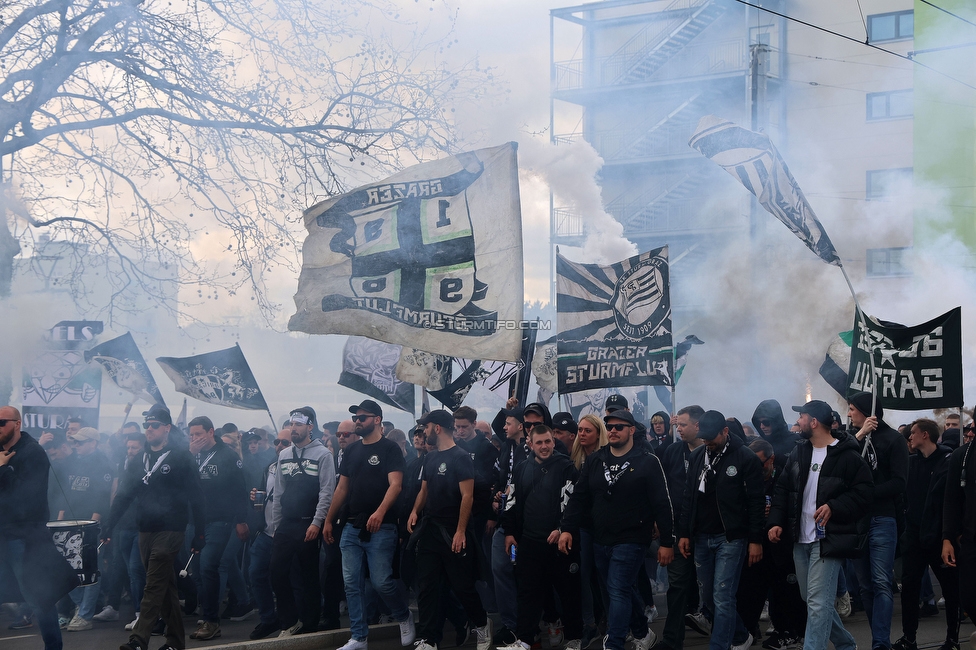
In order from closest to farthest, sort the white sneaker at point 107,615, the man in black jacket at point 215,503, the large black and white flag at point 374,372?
the man in black jacket at point 215,503
the white sneaker at point 107,615
the large black and white flag at point 374,372

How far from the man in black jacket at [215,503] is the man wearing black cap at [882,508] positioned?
527 centimetres

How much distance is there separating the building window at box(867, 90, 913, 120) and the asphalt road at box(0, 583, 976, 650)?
19.2 meters

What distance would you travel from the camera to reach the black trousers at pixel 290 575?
8.51 meters

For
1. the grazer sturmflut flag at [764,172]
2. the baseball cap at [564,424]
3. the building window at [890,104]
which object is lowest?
the baseball cap at [564,424]

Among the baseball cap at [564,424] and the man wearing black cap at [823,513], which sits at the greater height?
the baseball cap at [564,424]

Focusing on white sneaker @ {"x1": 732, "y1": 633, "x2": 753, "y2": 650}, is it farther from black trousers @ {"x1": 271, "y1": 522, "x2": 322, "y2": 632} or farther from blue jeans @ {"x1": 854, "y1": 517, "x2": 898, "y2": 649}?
black trousers @ {"x1": 271, "y1": 522, "x2": 322, "y2": 632}

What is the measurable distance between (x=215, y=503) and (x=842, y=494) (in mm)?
5368

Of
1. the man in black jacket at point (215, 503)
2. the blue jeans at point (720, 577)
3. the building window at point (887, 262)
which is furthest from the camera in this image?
the building window at point (887, 262)

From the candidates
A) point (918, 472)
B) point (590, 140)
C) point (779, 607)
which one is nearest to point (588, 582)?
point (779, 607)

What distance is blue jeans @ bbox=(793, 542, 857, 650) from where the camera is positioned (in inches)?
260

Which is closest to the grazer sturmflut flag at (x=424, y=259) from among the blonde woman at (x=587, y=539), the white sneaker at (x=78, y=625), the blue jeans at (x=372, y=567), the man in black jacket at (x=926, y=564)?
the blonde woman at (x=587, y=539)

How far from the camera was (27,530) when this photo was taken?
7.24 metres

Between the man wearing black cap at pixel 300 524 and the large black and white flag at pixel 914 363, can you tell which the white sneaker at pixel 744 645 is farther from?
the man wearing black cap at pixel 300 524

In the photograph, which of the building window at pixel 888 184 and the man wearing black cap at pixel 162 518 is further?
the building window at pixel 888 184
